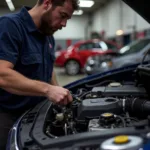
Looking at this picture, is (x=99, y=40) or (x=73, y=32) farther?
(x=73, y=32)

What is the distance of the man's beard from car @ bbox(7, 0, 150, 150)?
0.46m

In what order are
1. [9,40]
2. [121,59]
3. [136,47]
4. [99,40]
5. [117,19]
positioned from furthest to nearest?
[117,19] < [99,40] < [136,47] < [121,59] < [9,40]

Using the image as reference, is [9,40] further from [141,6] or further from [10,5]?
[141,6]

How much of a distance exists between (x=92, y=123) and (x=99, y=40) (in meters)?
→ 8.03

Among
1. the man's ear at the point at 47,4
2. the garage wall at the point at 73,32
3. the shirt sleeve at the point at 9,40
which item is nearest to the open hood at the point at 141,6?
the man's ear at the point at 47,4

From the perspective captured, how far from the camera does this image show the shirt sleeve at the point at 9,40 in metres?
1.47

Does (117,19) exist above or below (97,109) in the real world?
above

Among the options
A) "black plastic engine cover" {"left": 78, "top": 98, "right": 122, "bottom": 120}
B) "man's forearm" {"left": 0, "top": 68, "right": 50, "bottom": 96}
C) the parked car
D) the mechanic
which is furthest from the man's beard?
the parked car

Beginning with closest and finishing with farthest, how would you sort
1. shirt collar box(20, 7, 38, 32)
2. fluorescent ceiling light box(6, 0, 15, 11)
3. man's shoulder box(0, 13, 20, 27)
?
man's shoulder box(0, 13, 20, 27), shirt collar box(20, 7, 38, 32), fluorescent ceiling light box(6, 0, 15, 11)

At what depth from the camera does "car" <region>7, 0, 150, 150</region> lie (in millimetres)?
967

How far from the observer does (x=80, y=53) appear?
29.5 ft

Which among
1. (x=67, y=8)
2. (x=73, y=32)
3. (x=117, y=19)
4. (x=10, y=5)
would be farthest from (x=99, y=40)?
(x=73, y=32)

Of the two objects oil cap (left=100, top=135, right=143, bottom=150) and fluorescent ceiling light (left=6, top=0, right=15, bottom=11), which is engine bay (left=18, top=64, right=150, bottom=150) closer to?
oil cap (left=100, top=135, right=143, bottom=150)

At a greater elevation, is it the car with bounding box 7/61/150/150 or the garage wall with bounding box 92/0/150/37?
the garage wall with bounding box 92/0/150/37
